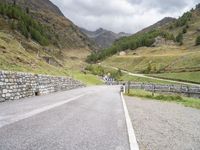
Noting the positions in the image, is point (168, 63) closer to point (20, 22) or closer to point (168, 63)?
point (168, 63)

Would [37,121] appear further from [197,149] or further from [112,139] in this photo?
[197,149]

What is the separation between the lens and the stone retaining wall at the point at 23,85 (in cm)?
1675

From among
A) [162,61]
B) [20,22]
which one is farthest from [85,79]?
[20,22]

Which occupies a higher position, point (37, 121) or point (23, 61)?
point (23, 61)

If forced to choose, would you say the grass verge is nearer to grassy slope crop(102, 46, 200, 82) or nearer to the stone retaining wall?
grassy slope crop(102, 46, 200, 82)

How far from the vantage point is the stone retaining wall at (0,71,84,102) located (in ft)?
55.0

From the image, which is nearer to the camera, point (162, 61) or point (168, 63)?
point (168, 63)

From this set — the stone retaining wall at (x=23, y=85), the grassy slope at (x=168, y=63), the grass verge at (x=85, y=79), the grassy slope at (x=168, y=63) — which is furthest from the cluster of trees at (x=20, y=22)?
the stone retaining wall at (x=23, y=85)

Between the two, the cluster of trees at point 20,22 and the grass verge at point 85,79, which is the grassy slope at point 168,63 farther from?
the cluster of trees at point 20,22

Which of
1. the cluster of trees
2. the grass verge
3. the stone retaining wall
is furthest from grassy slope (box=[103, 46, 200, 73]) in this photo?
the stone retaining wall

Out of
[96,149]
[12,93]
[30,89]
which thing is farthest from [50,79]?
[96,149]

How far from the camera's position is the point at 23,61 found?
1519 inches

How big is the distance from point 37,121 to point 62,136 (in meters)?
2.15

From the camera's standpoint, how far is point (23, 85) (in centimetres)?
1981
